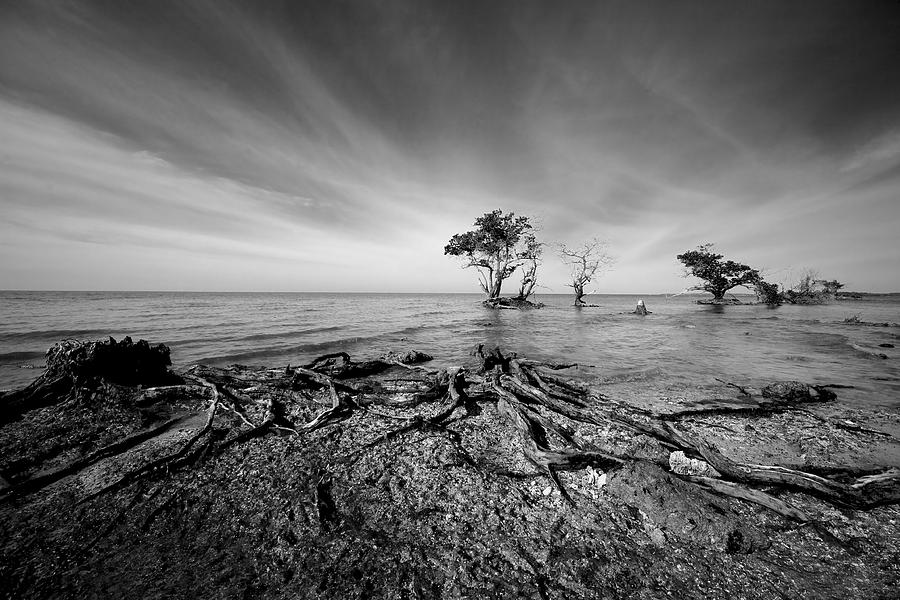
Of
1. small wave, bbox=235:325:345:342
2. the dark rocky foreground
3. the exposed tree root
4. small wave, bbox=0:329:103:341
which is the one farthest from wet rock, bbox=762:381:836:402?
small wave, bbox=0:329:103:341

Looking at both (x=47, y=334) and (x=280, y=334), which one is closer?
(x=47, y=334)

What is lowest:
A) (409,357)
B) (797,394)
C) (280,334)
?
(280,334)

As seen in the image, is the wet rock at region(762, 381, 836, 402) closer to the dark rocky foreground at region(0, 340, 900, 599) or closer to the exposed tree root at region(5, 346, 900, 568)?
the exposed tree root at region(5, 346, 900, 568)

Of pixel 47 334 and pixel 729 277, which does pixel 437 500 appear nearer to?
pixel 47 334

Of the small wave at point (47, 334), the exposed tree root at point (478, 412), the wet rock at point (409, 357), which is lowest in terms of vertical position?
the small wave at point (47, 334)

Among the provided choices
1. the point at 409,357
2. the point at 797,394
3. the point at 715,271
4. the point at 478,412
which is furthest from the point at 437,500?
the point at 715,271

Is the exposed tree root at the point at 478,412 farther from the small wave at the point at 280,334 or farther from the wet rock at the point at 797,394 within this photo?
the small wave at the point at 280,334

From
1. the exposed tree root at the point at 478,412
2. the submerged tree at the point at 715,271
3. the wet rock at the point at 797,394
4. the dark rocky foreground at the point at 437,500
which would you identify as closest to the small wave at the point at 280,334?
the exposed tree root at the point at 478,412

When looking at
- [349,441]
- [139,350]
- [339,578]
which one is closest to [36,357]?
[139,350]

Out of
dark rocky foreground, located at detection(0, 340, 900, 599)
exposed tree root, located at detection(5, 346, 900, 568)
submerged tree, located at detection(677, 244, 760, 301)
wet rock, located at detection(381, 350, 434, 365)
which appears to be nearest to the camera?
dark rocky foreground, located at detection(0, 340, 900, 599)

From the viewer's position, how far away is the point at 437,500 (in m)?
2.91

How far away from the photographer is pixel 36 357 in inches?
383

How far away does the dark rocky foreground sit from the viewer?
2.12 m

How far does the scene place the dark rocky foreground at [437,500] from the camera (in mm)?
2115
